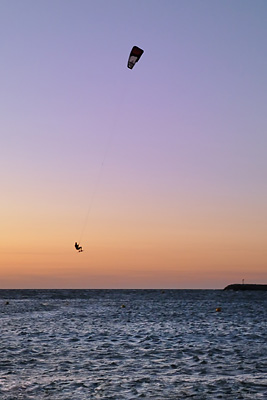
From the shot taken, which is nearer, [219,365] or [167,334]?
[219,365]

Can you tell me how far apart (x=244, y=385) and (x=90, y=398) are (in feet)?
21.0

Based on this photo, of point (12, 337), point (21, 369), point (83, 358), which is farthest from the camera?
point (12, 337)

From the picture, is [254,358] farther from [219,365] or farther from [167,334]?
[167,334]

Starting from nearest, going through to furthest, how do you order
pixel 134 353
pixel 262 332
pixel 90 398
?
pixel 90 398 → pixel 134 353 → pixel 262 332

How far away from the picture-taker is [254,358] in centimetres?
2747

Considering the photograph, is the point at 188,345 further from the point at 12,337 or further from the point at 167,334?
the point at 12,337

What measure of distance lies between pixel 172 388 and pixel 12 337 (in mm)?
20842

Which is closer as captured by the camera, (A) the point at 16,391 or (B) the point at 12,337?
(A) the point at 16,391

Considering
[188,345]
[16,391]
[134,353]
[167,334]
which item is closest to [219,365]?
[134,353]

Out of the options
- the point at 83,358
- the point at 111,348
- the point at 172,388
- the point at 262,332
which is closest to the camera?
the point at 172,388

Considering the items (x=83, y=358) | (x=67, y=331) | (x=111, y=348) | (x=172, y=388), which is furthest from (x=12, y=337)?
(x=172, y=388)

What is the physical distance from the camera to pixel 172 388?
2000cm

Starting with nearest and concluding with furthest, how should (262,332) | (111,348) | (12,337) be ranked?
(111,348), (12,337), (262,332)

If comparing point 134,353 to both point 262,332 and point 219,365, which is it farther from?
point 262,332
